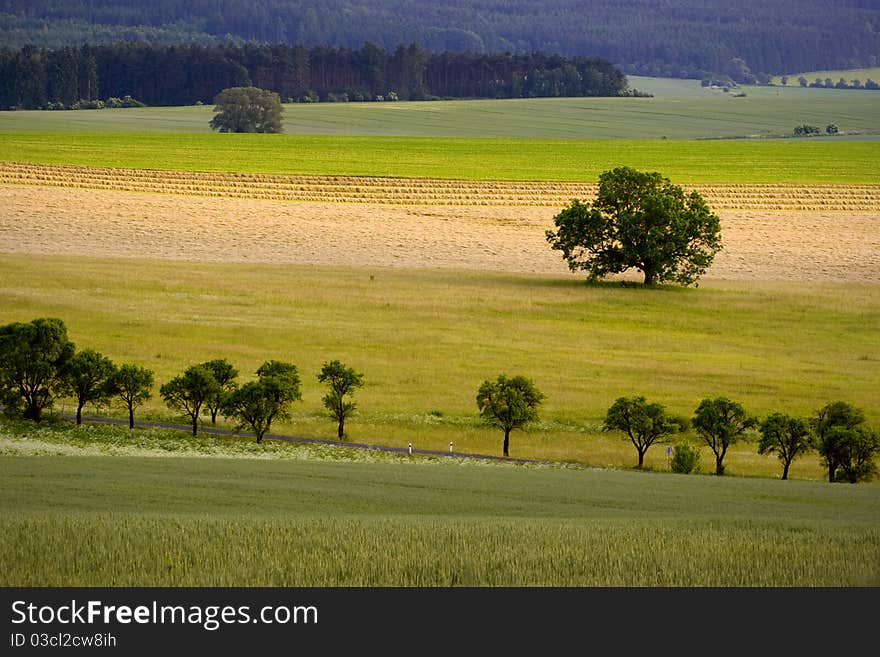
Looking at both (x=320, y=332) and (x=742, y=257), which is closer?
(x=320, y=332)

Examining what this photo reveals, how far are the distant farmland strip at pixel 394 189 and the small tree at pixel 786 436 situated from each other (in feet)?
208

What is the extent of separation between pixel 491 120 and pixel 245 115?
35.2 metres

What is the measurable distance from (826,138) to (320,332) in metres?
122

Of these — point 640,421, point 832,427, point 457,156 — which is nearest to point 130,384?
point 640,421

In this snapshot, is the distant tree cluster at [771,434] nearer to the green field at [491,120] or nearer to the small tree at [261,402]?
the small tree at [261,402]

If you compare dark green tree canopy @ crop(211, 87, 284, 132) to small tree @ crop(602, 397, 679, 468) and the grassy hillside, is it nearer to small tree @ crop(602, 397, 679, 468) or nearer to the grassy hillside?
the grassy hillside

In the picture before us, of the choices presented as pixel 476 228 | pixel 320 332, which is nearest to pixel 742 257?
pixel 476 228

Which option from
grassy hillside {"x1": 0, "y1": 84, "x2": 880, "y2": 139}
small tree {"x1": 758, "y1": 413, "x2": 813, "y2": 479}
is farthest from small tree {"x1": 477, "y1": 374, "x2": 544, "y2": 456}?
grassy hillside {"x1": 0, "y1": 84, "x2": 880, "y2": 139}

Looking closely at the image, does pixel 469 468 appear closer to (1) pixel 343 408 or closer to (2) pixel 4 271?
(1) pixel 343 408

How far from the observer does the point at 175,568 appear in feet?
52.1

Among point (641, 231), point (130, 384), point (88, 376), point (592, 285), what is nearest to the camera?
point (130, 384)

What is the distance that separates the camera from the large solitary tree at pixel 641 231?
69438 mm

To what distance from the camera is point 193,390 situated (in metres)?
37.7

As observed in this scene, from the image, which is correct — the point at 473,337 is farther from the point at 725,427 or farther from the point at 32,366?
the point at 32,366
